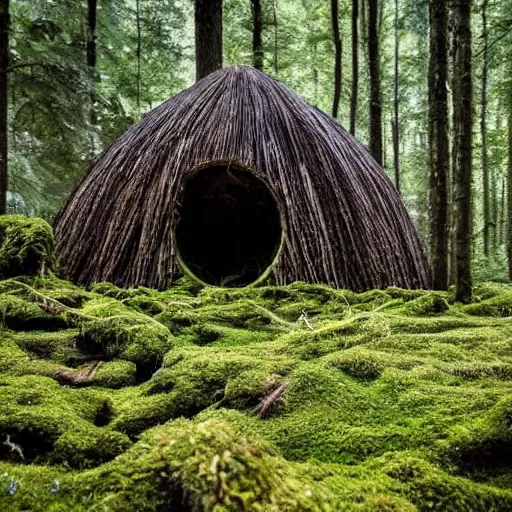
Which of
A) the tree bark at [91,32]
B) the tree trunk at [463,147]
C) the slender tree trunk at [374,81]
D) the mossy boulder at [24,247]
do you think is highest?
the tree bark at [91,32]

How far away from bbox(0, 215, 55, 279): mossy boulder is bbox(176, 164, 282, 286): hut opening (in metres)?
1.66

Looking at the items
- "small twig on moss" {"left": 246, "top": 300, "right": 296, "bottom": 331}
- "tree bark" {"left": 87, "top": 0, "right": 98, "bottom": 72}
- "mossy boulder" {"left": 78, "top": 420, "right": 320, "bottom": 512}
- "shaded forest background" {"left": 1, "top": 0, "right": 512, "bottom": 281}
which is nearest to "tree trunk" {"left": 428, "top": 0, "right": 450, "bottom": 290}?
"shaded forest background" {"left": 1, "top": 0, "right": 512, "bottom": 281}

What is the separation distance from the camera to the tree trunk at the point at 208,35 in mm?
7930

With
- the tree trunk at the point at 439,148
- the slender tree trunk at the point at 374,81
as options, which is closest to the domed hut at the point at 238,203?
the tree trunk at the point at 439,148

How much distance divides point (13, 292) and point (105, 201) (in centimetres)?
228

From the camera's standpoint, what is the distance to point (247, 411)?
1851mm

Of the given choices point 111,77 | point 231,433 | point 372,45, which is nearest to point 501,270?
point 372,45

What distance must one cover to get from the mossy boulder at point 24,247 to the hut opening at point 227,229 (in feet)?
5.45

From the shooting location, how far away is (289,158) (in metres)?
5.48

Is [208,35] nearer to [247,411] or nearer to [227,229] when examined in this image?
[227,229]

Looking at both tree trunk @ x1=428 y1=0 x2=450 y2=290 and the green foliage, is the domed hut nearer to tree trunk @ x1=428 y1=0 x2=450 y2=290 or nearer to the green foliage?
tree trunk @ x1=428 y1=0 x2=450 y2=290

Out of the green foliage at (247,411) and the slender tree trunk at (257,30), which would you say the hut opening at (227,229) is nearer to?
the green foliage at (247,411)

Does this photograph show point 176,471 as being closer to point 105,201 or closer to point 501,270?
point 105,201

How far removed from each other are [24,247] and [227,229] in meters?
3.06
